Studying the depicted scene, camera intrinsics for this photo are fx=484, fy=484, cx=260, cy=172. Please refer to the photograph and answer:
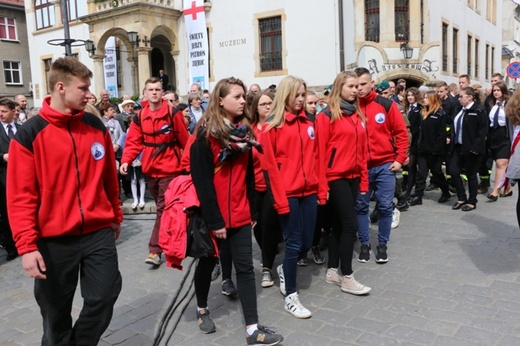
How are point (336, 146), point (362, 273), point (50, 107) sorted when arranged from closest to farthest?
point (50, 107), point (336, 146), point (362, 273)

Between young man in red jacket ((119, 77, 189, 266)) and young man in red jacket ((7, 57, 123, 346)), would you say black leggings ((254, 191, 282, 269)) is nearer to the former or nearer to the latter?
young man in red jacket ((119, 77, 189, 266))

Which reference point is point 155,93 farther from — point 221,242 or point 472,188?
point 472,188

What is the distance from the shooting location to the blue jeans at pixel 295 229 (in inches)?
161

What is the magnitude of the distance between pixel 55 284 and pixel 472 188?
7145mm

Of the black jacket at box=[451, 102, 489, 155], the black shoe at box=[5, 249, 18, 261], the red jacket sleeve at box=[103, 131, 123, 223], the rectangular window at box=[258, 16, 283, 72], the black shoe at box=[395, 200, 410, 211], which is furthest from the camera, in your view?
the rectangular window at box=[258, 16, 283, 72]

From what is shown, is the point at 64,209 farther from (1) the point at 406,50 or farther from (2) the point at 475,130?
(1) the point at 406,50

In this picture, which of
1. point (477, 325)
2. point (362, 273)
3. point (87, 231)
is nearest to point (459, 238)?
point (362, 273)

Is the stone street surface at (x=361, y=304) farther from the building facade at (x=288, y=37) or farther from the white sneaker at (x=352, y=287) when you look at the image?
the building facade at (x=288, y=37)

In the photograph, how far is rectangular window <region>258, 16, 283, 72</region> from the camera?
70.9ft

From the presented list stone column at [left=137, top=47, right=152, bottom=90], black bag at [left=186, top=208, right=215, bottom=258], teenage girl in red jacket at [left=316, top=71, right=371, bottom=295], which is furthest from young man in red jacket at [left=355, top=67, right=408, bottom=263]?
stone column at [left=137, top=47, right=152, bottom=90]

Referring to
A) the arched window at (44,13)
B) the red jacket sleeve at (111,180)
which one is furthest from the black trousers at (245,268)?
the arched window at (44,13)

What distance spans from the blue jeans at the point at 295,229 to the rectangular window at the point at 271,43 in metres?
18.2

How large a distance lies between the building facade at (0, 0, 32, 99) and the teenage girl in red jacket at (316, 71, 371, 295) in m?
35.4

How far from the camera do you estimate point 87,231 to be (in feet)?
9.75
